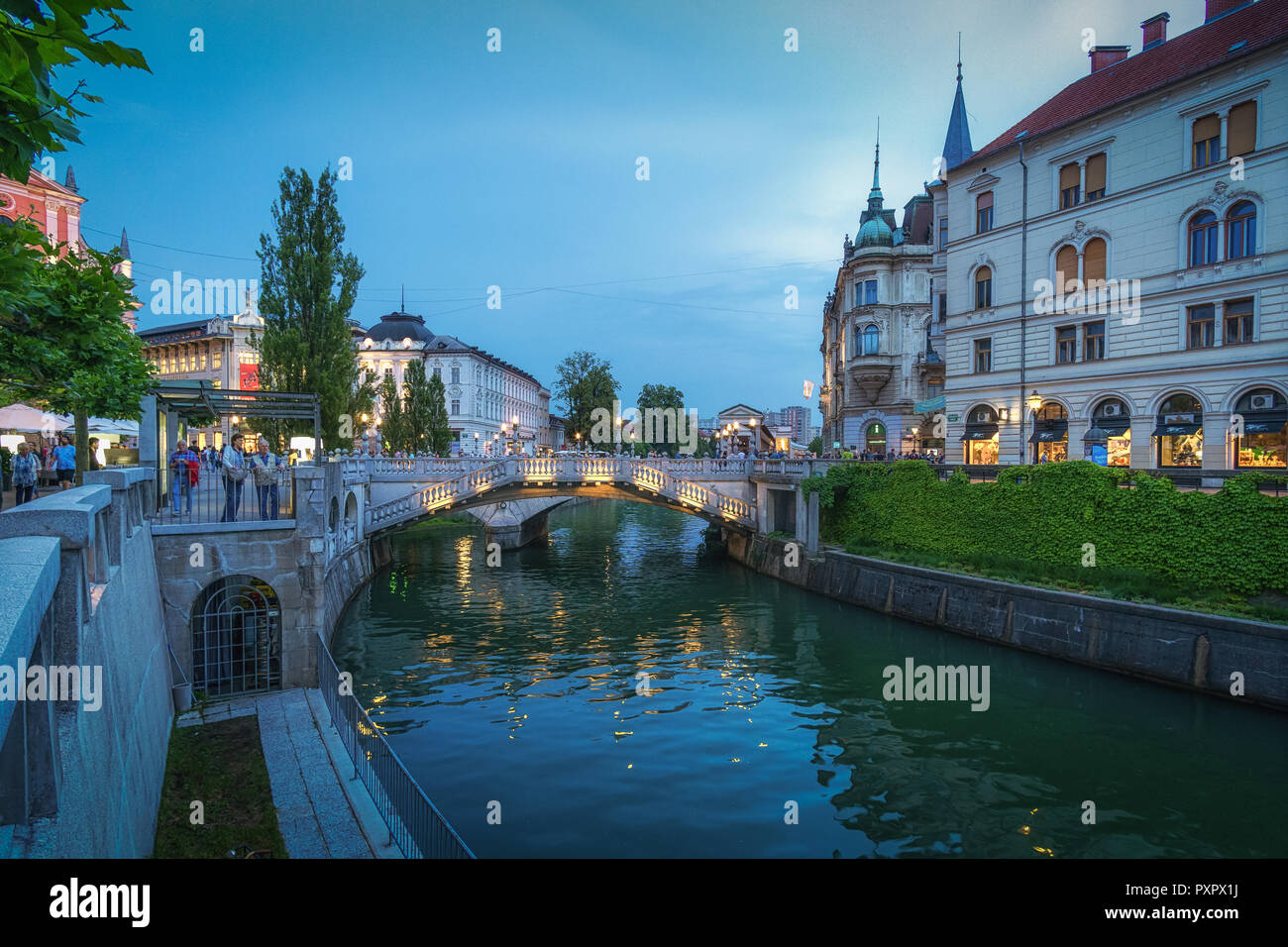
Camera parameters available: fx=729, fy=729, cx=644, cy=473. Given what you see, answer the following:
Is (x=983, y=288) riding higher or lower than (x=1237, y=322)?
higher

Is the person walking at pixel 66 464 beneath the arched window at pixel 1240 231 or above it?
beneath

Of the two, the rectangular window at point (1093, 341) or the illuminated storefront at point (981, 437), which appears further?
the illuminated storefront at point (981, 437)

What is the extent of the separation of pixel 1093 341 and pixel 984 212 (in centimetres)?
999

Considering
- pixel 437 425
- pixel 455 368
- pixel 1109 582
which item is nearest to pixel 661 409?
pixel 455 368

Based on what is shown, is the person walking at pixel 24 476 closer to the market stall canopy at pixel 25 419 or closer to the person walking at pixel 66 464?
the person walking at pixel 66 464

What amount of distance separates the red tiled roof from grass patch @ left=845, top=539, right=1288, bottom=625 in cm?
2287

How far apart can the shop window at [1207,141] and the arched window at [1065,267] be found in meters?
5.98

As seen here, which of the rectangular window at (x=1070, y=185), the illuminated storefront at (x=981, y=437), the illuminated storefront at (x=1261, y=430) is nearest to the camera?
the illuminated storefront at (x=1261, y=430)

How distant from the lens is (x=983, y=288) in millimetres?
40812

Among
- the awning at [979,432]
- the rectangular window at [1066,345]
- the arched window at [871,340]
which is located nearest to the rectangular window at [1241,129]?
the rectangular window at [1066,345]

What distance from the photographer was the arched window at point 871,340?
57.2 meters

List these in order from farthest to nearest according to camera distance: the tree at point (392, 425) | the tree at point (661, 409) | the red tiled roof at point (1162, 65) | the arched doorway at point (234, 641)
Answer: the tree at point (661, 409)
the tree at point (392, 425)
the red tiled roof at point (1162, 65)
the arched doorway at point (234, 641)

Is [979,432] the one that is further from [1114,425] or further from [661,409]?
[661,409]
